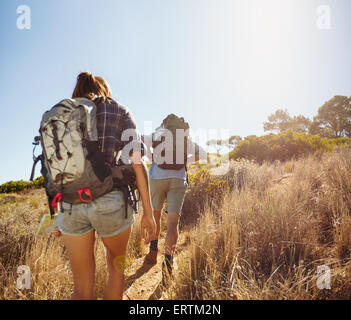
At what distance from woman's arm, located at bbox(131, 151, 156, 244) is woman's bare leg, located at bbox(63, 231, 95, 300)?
412 millimetres

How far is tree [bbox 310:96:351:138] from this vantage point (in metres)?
21.6

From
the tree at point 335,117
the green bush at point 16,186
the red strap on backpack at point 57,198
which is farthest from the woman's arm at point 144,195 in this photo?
the tree at point 335,117

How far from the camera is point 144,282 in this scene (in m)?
2.74

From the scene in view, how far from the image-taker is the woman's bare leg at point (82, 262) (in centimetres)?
133

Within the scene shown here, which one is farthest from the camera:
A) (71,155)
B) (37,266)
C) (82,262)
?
(37,266)

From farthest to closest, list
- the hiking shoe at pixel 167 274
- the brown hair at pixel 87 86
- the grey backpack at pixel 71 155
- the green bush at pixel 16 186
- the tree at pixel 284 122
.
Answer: the tree at pixel 284 122, the green bush at pixel 16 186, the hiking shoe at pixel 167 274, the brown hair at pixel 87 86, the grey backpack at pixel 71 155

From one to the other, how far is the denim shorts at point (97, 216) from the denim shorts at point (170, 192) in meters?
1.44

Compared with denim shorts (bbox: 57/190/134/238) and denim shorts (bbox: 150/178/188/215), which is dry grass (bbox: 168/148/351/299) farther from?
denim shorts (bbox: 57/190/134/238)

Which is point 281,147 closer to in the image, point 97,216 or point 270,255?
point 270,255

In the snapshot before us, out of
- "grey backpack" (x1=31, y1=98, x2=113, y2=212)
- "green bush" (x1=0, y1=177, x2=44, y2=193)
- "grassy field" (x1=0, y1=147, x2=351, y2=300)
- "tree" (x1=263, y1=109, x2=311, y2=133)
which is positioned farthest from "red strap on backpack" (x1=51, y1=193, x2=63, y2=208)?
"tree" (x1=263, y1=109, x2=311, y2=133)

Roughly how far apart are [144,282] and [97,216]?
2083mm

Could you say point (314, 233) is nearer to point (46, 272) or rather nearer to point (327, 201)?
point (327, 201)

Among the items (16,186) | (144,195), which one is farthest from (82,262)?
(16,186)

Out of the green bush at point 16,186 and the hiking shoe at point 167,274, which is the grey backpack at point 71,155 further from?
the green bush at point 16,186
